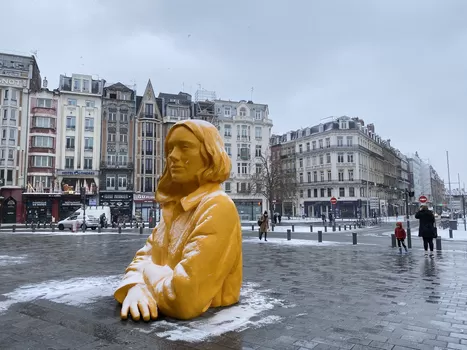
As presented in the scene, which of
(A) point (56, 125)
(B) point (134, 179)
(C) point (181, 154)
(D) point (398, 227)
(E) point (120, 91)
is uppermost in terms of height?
(E) point (120, 91)

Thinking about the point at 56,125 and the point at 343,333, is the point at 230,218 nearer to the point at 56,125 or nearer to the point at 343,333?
the point at 343,333

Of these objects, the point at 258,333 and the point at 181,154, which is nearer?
the point at 258,333

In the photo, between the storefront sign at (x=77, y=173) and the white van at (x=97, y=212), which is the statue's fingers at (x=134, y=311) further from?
the storefront sign at (x=77, y=173)

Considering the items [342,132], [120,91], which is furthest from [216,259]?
[342,132]

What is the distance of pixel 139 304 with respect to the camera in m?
4.84

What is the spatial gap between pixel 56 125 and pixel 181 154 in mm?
44267

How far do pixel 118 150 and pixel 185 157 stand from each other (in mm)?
43654

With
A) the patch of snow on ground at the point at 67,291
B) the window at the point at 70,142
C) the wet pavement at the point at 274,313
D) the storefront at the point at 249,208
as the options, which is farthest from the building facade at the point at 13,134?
the patch of snow on ground at the point at 67,291

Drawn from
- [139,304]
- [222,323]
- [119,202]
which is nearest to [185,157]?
[139,304]

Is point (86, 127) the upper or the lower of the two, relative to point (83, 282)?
upper

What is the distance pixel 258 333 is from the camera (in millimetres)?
4332

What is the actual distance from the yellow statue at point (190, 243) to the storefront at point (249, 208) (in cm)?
4606

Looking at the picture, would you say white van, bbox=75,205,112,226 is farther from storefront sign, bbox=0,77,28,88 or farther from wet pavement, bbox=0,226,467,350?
wet pavement, bbox=0,226,467,350

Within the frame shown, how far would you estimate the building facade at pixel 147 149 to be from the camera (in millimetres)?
46344
